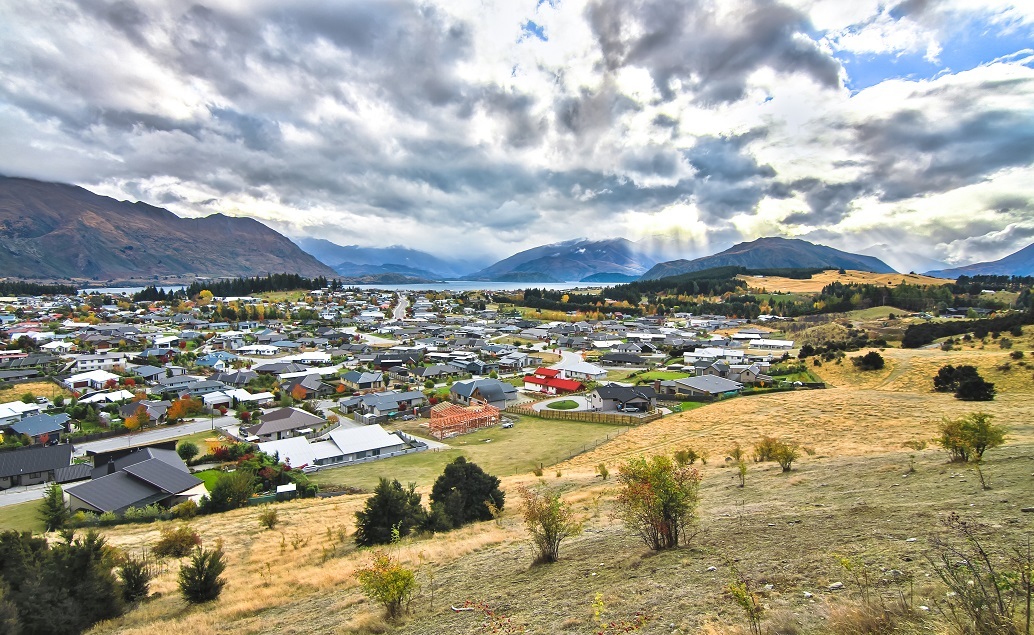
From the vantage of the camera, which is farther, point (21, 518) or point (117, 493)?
point (117, 493)

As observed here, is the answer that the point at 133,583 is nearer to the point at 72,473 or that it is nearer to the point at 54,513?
the point at 54,513

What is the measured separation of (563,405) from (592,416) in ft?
18.0

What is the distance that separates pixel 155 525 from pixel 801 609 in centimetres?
2541

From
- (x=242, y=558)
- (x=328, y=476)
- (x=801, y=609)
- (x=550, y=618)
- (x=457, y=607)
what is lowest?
(x=328, y=476)

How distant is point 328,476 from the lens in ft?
96.0

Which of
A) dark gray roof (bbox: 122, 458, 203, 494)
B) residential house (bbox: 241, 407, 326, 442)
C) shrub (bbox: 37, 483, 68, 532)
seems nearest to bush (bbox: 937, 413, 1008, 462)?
dark gray roof (bbox: 122, 458, 203, 494)

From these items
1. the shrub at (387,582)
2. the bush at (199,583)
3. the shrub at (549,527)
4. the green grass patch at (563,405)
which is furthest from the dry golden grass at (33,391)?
the shrub at (549,527)

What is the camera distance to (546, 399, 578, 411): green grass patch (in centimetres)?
4472

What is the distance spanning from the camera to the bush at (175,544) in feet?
55.2

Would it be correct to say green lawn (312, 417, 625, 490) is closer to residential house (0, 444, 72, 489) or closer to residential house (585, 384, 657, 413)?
residential house (585, 384, 657, 413)

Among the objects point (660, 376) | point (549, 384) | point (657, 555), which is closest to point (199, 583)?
point (657, 555)

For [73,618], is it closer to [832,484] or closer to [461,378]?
[832,484]

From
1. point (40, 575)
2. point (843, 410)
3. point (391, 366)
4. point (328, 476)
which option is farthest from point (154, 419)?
point (843, 410)

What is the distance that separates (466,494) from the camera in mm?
18906
